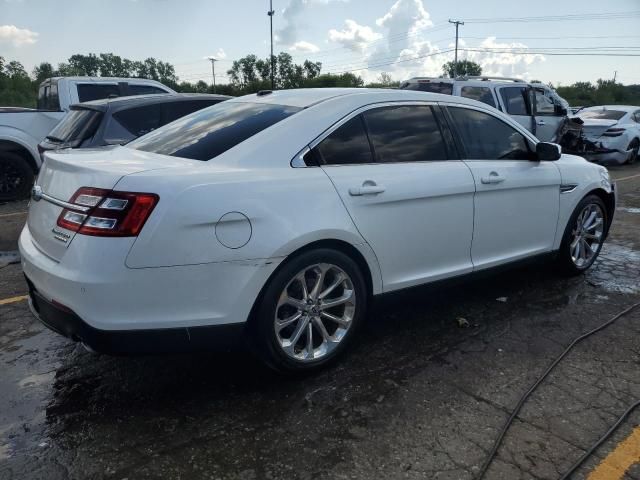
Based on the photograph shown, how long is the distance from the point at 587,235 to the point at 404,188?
250cm

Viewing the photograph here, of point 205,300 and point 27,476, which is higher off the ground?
point 205,300

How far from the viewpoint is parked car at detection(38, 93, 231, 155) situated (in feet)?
22.1

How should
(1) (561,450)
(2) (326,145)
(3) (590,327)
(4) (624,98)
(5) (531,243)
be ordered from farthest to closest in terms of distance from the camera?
(4) (624,98) → (5) (531,243) → (3) (590,327) → (2) (326,145) → (1) (561,450)

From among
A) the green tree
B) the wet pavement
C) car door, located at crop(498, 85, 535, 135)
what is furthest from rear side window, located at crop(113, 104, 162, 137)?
the green tree

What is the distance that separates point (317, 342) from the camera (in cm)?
333

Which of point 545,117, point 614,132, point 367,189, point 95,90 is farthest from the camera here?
point 614,132

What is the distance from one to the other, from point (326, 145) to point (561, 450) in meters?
1.99

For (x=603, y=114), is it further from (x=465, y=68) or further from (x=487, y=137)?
(x=465, y=68)

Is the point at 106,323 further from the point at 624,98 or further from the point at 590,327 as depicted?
the point at 624,98

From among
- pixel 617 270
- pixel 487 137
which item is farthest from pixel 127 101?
pixel 617 270

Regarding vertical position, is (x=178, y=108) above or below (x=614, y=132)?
above

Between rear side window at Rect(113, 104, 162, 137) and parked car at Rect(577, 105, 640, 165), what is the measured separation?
36.1ft

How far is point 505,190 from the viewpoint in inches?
161

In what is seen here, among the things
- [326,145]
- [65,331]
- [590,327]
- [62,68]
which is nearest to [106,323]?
[65,331]
